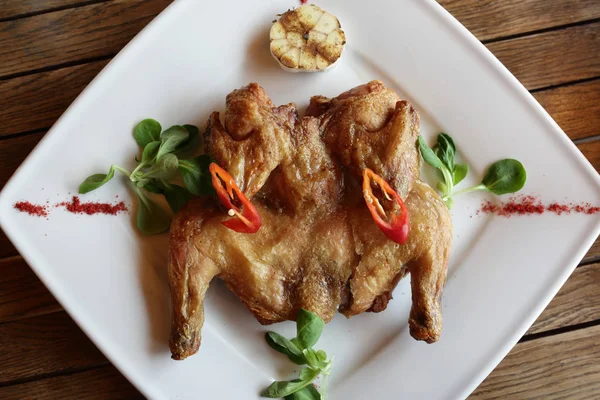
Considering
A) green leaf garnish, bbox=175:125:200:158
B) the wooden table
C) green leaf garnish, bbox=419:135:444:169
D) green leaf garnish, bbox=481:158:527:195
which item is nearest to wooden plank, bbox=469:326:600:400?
the wooden table

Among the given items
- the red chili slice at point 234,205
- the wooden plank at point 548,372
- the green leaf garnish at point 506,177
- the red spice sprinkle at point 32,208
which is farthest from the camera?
the wooden plank at point 548,372

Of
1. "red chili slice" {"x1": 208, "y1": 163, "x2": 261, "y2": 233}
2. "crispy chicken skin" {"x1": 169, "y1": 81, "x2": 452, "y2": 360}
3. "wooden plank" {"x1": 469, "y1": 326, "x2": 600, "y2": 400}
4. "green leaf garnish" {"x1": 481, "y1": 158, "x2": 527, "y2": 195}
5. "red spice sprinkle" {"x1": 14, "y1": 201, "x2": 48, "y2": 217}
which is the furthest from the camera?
"wooden plank" {"x1": 469, "y1": 326, "x2": 600, "y2": 400}

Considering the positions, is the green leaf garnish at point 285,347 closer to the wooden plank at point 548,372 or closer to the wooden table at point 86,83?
the wooden table at point 86,83

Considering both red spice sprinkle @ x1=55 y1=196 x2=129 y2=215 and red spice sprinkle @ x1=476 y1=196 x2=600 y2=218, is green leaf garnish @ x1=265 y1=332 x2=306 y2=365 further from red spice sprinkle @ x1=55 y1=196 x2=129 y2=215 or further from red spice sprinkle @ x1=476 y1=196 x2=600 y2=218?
red spice sprinkle @ x1=476 y1=196 x2=600 y2=218

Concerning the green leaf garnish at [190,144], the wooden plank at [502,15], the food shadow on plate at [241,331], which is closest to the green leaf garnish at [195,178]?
the green leaf garnish at [190,144]

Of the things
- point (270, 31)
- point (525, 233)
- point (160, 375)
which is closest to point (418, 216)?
point (525, 233)

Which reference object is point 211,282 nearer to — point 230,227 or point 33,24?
point 230,227

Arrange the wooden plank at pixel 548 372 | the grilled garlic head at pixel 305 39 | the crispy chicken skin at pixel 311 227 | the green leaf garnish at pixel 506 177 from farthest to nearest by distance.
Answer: the wooden plank at pixel 548 372, the green leaf garnish at pixel 506 177, the grilled garlic head at pixel 305 39, the crispy chicken skin at pixel 311 227
